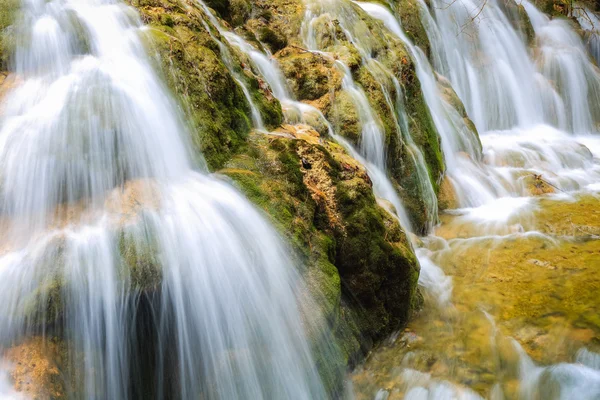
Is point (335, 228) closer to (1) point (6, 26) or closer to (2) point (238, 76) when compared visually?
(2) point (238, 76)

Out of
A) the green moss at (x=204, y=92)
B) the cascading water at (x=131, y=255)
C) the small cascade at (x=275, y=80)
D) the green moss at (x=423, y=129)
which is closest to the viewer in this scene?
the cascading water at (x=131, y=255)

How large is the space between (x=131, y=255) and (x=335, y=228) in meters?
1.99

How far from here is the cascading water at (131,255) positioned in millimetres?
3094

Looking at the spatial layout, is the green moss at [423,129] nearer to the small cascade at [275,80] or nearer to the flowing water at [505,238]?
the flowing water at [505,238]

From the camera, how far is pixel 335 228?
15.1 ft

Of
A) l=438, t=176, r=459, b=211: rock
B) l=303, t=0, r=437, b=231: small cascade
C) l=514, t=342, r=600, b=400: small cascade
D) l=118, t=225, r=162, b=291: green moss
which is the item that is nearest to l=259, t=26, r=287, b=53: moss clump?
l=303, t=0, r=437, b=231: small cascade

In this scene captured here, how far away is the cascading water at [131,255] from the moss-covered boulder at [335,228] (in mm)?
248

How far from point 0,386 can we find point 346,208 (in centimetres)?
309

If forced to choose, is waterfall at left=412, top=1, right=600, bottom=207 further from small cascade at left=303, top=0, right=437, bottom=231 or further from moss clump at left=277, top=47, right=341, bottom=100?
moss clump at left=277, top=47, right=341, bottom=100

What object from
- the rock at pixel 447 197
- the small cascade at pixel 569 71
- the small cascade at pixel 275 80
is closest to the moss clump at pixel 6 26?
the small cascade at pixel 275 80

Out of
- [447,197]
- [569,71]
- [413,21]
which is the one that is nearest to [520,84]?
[569,71]

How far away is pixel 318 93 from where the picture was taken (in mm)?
6992

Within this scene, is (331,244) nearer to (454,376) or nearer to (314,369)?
(314,369)

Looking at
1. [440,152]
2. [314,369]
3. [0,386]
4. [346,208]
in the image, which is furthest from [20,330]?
[440,152]
